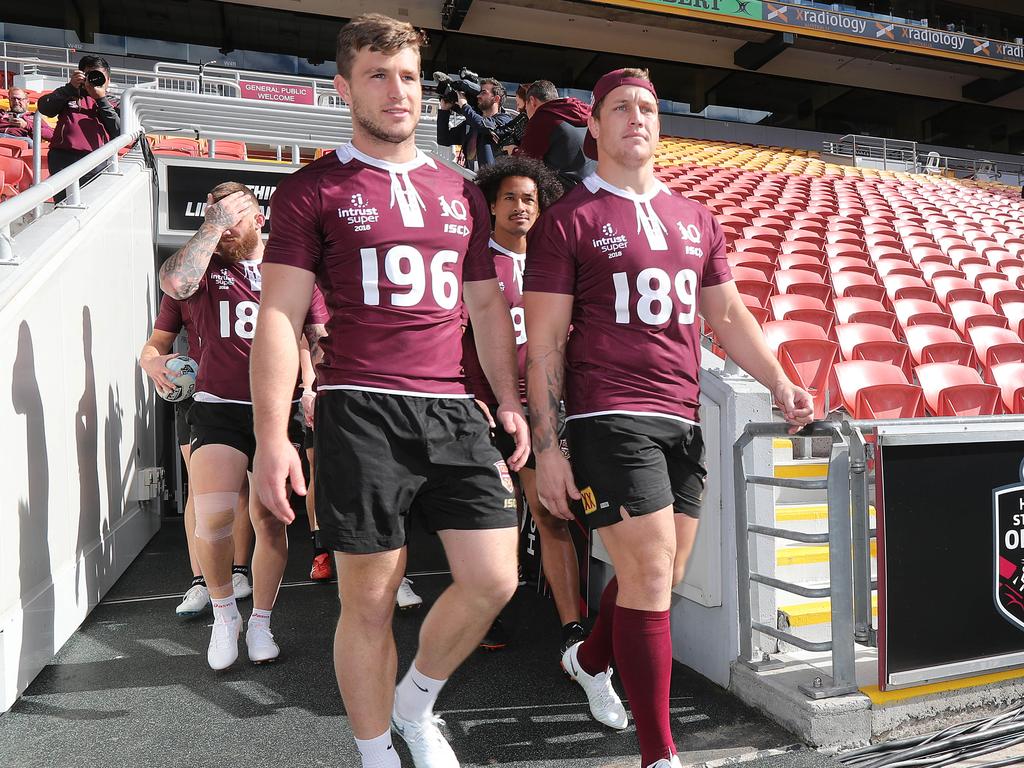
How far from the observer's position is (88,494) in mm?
3529

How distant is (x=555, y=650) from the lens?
300 centimetres

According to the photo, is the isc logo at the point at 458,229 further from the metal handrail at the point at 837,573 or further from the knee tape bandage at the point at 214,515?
the knee tape bandage at the point at 214,515

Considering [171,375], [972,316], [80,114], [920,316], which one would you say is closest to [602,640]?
[171,375]

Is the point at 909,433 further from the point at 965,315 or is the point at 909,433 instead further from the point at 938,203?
the point at 938,203

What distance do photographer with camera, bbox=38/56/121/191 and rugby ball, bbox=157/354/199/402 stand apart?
12.0 feet

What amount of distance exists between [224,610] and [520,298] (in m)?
1.55

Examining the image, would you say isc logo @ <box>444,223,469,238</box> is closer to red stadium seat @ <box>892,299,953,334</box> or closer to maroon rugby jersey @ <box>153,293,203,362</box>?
maroon rugby jersey @ <box>153,293,203,362</box>

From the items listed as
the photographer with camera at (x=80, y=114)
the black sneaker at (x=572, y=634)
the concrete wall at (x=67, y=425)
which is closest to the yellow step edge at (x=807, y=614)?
Result: the black sneaker at (x=572, y=634)

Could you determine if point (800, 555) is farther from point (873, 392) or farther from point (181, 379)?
point (181, 379)

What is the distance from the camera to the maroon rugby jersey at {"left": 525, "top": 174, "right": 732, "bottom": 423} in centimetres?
202

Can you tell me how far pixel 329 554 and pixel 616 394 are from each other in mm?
2566

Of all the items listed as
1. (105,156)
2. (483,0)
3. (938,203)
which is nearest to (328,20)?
(483,0)

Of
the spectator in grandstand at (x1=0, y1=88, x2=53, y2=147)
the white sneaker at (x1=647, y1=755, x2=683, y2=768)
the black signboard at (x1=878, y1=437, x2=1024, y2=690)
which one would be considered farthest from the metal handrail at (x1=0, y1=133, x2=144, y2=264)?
the spectator in grandstand at (x1=0, y1=88, x2=53, y2=147)

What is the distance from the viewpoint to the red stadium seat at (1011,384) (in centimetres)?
419
